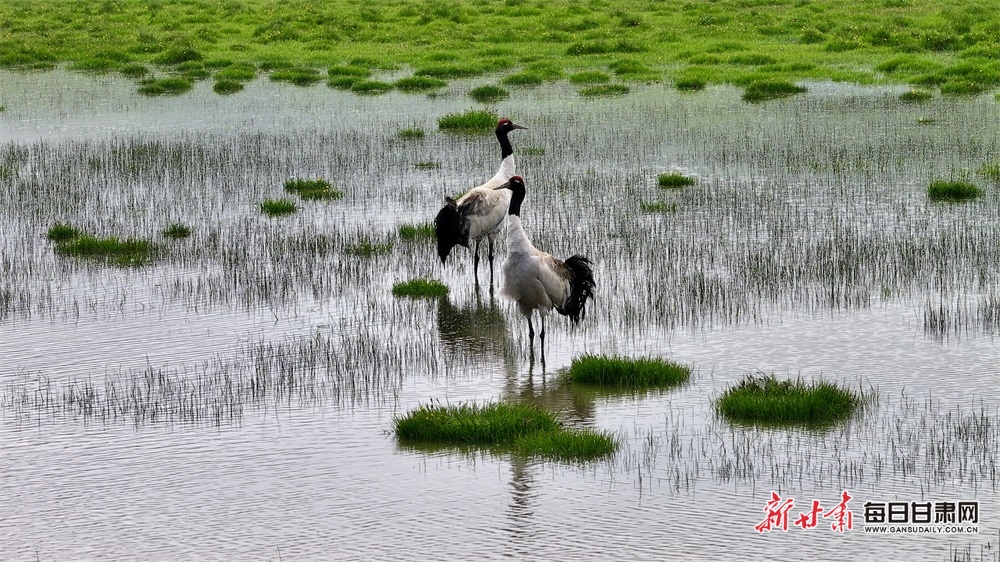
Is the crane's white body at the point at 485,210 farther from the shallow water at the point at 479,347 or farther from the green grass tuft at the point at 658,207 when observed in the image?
the green grass tuft at the point at 658,207

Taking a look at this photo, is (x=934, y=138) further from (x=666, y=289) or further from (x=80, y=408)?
(x=80, y=408)

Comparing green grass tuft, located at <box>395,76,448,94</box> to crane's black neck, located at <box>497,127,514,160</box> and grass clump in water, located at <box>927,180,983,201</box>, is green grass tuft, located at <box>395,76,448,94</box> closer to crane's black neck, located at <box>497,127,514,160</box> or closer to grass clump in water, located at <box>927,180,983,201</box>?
crane's black neck, located at <box>497,127,514,160</box>

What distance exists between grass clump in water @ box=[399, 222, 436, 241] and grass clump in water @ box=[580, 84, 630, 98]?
14221 millimetres

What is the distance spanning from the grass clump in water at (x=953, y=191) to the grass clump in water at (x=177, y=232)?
10434mm

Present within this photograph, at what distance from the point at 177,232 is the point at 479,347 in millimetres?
6796

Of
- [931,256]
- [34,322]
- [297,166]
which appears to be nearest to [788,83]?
[297,166]

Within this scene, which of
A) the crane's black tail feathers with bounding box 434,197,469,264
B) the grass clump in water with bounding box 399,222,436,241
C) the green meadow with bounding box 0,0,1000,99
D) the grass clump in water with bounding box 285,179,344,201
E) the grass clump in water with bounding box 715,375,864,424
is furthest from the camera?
the green meadow with bounding box 0,0,1000,99

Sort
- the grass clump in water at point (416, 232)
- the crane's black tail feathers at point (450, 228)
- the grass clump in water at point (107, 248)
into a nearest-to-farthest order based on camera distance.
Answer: the crane's black tail feathers at point (450, 228), the grass clump in water at point (107, 248), the grass clump in water at point (416, 232)

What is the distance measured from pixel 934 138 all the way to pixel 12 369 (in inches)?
655

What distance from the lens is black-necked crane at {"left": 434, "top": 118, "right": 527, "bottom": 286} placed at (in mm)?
14648

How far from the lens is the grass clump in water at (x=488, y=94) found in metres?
30.5

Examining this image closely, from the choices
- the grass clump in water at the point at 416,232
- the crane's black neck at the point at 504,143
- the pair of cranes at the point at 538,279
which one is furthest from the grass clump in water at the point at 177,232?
the pair of cranes at the point at 538,279

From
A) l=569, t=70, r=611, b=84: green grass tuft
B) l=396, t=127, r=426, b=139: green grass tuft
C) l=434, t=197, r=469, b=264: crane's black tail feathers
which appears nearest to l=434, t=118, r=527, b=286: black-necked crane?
l=434, t=197, r=469, b=264: crane's black tail feathers

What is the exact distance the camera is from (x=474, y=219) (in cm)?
1494
